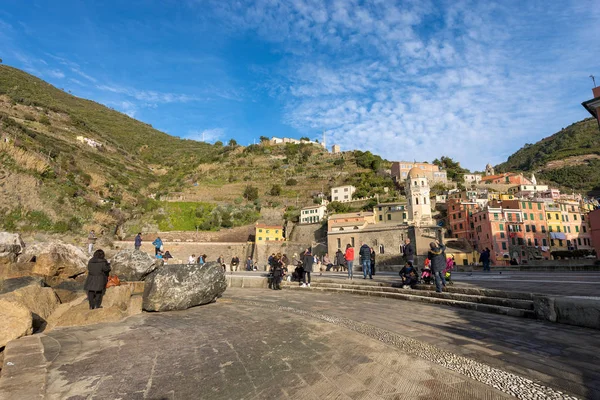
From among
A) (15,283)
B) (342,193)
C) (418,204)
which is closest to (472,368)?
(15,283)

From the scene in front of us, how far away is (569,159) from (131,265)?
129917 mm

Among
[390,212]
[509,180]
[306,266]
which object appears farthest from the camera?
[509,180]

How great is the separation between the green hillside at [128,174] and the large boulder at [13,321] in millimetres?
23471

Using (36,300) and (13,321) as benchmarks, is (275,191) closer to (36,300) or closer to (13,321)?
(36,300)

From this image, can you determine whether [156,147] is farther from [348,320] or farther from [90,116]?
[348,320]

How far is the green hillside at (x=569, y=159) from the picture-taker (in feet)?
288

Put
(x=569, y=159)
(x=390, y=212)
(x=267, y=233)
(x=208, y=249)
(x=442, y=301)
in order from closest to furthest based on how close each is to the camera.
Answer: (x=442, y=301)
(x=208, y=249)
(x=267, y=233)
(x=390, y=212)
(x=569, y=159)

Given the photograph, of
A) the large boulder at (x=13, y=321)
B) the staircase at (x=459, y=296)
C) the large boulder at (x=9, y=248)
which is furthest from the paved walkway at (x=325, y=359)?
the large boulder at (x=9, y=248)

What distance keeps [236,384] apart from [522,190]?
289 ft

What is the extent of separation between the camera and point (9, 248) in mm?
11164

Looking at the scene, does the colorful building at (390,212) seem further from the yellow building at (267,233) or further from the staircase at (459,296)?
the staircase at (459,296)

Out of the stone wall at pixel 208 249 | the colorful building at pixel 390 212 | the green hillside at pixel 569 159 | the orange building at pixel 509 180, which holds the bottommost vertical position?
the stone wall at pixel 208 249

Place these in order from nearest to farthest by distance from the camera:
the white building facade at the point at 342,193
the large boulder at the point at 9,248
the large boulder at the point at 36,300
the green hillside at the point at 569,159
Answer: the large boulder at the point at 36,300, the large boulder at the point at 9,248, the white building facade at the point at 342,193, the green hillside at the point at 569,159

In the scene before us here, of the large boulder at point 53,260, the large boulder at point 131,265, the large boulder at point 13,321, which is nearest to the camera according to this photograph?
the large boulder at point 13,321
